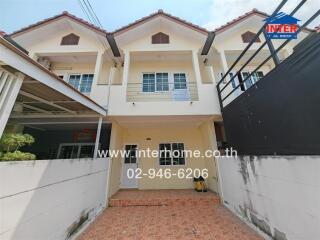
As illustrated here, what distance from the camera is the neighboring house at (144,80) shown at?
5441mm

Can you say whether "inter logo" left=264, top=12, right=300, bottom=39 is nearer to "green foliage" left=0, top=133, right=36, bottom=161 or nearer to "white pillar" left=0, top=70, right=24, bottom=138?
"white pillar" left=0, top=70, right=24, bottom=138

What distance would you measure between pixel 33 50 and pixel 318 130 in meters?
9.52

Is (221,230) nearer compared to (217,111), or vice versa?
(221,230)

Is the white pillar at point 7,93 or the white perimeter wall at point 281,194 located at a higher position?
the white pillar at point 7,93

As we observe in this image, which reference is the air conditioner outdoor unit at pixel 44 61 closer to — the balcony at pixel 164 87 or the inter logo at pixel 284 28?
the balcony at pixel 164 87

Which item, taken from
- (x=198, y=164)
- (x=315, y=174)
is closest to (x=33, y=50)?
(x=198, y=164)

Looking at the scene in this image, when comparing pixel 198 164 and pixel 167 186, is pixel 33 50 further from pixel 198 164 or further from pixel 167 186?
pixel 198 164

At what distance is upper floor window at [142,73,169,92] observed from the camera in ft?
22.4

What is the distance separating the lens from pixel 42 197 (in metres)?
2.41

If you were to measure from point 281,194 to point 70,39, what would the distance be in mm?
9106

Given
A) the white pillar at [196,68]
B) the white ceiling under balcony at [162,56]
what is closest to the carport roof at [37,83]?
the white ceiling under balcony at [162,56]

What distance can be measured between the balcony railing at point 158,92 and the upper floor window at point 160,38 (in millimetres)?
1865

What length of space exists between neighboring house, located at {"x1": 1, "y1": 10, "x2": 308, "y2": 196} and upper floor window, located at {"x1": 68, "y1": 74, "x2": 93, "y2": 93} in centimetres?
5

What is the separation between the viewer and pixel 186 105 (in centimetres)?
532
